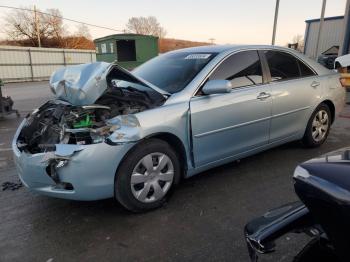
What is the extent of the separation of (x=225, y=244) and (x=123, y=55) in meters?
15.1

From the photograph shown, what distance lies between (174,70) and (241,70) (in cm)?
79

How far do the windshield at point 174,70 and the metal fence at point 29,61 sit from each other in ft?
71.5

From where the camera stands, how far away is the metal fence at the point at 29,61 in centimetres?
2240

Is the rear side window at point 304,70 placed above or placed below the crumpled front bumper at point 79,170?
above

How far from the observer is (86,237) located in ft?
8.78

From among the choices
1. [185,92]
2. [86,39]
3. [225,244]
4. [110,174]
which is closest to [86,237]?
[110,174]

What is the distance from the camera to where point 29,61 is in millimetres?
23875

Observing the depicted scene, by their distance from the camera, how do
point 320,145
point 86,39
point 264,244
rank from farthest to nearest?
point 86,39, point 320,145, point 264,244

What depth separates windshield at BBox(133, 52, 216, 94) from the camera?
3420 mm

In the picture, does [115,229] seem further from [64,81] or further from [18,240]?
[64,81]

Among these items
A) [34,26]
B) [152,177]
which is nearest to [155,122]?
[152,177]

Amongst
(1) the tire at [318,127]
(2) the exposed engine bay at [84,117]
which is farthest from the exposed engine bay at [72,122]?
(1) the tire at [318,127]

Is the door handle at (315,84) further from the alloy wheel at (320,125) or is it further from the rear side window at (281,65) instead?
the alloy wheel at (320,125)

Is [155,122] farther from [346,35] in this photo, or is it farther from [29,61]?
[29,61]
